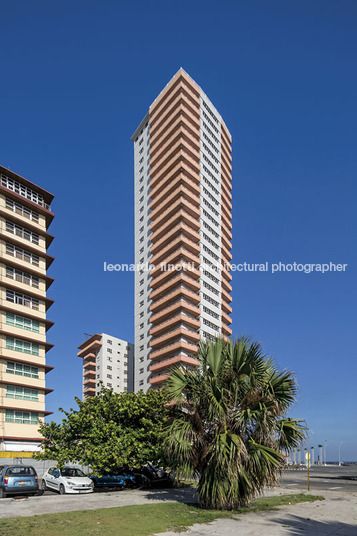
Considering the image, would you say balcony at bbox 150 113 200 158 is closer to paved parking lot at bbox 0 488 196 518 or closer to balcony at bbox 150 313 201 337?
balcony at bbox 150 313 201 337

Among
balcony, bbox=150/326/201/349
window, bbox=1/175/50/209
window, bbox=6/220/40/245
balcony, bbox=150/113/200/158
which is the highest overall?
balcony, bbox=150/113/200/158

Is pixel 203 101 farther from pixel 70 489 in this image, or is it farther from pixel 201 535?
pixel 201 535

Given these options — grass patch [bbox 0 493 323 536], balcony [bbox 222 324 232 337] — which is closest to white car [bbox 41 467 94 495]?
grass patch [bbox 0 493 323 536]

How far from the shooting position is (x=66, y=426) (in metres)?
28.5

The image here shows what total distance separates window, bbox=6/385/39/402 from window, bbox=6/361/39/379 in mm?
1612

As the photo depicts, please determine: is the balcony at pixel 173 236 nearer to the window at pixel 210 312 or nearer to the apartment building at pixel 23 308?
the window at pixel 210 312

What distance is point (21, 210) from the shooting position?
5981 centimetres

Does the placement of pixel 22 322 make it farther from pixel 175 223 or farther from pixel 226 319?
pixel 226 319

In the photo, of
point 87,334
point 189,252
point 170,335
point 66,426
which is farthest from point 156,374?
point 66,426

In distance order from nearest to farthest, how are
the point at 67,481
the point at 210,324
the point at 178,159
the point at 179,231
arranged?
the point at 67,481
the point at 179,231
the point at 210,324
the point at 178,159

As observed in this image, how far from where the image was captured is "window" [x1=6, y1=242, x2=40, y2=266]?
57.8m

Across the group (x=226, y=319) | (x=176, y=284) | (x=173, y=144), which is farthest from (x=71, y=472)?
(x=173, y=144)

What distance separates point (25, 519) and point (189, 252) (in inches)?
3226

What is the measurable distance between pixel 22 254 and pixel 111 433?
3800 centimetres
